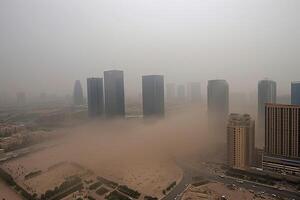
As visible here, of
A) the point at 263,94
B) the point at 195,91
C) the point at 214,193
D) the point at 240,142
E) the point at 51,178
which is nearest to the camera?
the point at 214,193

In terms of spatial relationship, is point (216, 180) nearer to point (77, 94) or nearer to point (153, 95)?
point (153, 95)

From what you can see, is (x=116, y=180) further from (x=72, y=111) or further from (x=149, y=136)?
(x=72, y=111)

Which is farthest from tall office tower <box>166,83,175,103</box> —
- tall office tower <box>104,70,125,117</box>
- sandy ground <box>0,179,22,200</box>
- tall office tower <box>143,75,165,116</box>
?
sandy ground <box>0,179,22,200</box>

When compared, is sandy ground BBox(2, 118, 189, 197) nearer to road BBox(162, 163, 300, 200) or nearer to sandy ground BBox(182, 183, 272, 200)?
road BBox(162, 163, 300, 200)

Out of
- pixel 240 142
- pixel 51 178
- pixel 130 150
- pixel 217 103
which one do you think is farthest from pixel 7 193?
pixel 217 103

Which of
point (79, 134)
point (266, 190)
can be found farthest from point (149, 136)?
point (266, 190)

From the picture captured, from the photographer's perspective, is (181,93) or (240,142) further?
(181,93)

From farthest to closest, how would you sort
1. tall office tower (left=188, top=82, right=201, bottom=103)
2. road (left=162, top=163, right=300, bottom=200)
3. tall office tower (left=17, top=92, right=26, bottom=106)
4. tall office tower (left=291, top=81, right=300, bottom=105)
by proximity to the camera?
tall office tower (left=188, top=82, right=201, bottom=103)
tall office tower (left=291, top=81, right=300, bottom=105)
tall office tower (left=17, top=92, right=26, bottom=106)
road (left=162, top=163, right=300, bottom=200)
